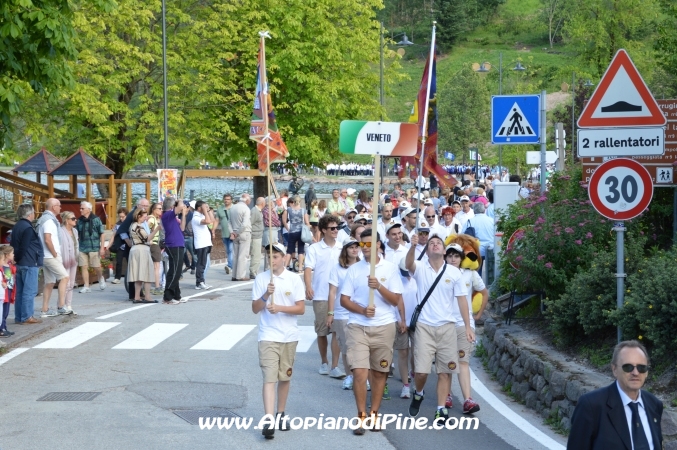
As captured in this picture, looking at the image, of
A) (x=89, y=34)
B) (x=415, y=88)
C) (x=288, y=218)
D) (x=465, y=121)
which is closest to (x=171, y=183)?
(x=288, y=218)

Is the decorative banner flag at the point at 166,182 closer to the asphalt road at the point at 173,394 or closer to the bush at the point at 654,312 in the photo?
the asphalt road at the point at 173,394

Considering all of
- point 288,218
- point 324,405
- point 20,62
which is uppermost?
point 20,62

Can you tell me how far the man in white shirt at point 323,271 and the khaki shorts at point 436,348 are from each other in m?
2.19

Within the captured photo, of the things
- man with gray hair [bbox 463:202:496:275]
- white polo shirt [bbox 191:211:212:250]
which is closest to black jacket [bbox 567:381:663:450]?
man with gray hair [bbox 463:202:496:275]

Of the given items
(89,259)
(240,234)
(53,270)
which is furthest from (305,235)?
(53,270)

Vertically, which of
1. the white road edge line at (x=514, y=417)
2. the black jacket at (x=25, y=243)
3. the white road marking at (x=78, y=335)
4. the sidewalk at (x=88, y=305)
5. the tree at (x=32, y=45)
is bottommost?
the white road edge line at (x=514, y=417)

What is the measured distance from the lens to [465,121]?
65.9 metres

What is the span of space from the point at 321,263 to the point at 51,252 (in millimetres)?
5966

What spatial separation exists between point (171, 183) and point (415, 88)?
87.2m

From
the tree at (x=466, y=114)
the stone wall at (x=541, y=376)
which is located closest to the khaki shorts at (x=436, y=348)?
the stone wall at (x=541, y=376)

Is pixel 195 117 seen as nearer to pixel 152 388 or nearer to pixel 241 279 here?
pixel 241 279

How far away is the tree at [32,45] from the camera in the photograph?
13445 mm

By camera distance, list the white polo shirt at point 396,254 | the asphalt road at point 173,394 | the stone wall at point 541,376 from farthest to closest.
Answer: the white polo shirt at point 396,254, the asphalt road at point 173,394, the stone wall at point 541,376

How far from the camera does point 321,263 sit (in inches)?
465
